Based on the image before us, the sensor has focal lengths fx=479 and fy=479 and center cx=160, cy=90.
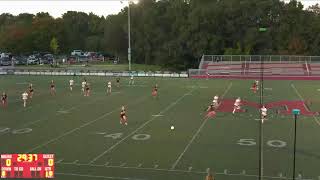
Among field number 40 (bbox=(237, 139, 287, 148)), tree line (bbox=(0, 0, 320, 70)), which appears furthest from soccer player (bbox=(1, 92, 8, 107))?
tree line (bbox=(0, 0, 320, 70))

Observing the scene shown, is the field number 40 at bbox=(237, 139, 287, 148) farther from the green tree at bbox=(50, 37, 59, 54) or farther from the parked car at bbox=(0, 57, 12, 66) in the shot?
the green tree at bbox=(50, 37, 59, 54)

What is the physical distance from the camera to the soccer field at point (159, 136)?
1777 cm

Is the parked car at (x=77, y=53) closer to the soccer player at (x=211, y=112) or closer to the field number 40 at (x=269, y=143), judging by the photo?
the soccer player at (x=211, y=112)

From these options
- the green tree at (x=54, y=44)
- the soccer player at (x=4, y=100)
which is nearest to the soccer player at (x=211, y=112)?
the soccer player at (x=4, y=100)

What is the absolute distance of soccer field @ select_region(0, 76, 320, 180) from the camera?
699 inches

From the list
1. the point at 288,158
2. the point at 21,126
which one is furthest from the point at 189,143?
the point at 21,126

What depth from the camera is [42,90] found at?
44.1m

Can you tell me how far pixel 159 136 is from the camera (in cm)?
2345

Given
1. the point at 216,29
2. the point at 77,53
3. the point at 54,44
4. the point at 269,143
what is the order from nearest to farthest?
the point at 269,143, the point at 216,29, the point at 54,44, the point at 77,53

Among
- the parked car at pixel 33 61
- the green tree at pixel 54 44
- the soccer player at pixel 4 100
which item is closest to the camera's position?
the soccer player at pixel 4 100

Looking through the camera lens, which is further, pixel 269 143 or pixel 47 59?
pixel 47 59

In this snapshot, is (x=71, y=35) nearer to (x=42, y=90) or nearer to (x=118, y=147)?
(x=42, y=90)
